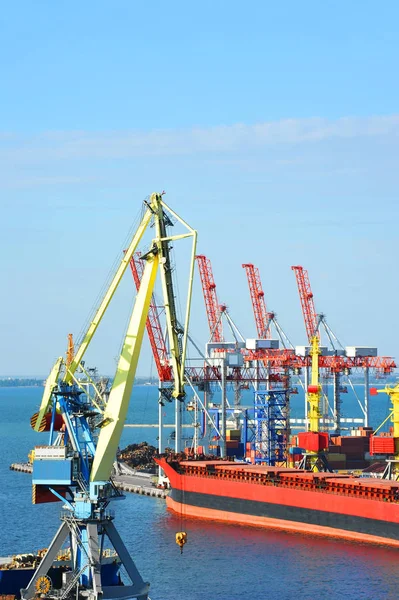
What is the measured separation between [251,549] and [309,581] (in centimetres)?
851

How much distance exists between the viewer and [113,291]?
43.6m

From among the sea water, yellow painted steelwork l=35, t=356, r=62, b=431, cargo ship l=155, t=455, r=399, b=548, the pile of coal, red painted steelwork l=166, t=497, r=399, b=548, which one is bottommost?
the sea water

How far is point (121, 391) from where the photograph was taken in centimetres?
4188

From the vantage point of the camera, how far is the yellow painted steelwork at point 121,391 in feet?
137

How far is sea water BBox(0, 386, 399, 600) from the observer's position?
49062 mm

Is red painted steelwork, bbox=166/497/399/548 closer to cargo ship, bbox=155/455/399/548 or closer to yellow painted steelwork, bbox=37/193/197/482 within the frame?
cargo ship, bbox=155/455/399/548

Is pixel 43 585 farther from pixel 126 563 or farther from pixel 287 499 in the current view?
Answer: pixel 287 499

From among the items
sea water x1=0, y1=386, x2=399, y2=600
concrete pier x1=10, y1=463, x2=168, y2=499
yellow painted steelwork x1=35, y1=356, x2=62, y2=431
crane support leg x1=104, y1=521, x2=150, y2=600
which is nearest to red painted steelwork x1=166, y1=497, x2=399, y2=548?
sea water x1=0, y1=386, x2=399, y2=600

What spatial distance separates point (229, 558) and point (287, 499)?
12702 mm

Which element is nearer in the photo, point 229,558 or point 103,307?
point 103,307

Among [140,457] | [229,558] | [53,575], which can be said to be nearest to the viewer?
[53,575]

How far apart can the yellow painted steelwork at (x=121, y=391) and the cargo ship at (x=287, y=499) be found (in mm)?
23575

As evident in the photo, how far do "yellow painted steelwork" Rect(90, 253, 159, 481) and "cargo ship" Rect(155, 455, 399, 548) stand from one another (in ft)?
77.3

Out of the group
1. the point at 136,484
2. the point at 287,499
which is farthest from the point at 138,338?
the point at 136,484
